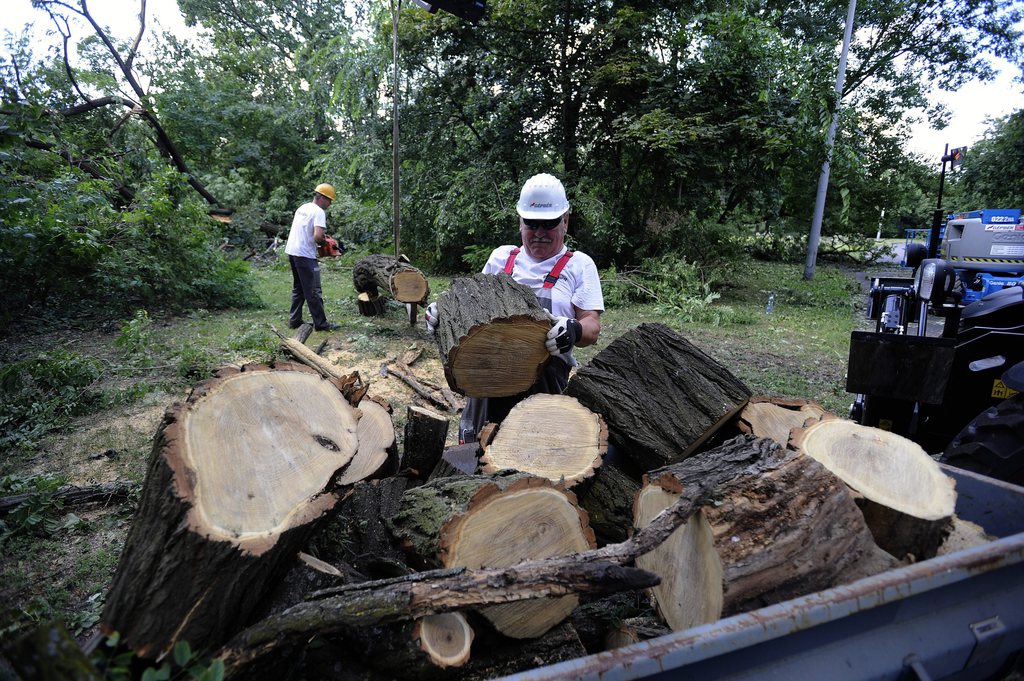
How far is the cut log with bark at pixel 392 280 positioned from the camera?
720cm

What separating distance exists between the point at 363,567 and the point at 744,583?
1236mm

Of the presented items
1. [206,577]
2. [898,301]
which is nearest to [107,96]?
[206,577]

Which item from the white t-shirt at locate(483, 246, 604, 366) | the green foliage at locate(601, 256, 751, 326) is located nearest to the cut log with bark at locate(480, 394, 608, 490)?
the white t-shirt at locate(483, 246, 604, 366)

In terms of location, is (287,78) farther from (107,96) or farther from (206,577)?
(206,577)

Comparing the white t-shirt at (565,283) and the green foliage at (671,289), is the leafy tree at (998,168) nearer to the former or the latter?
the green foliage at (671,289)

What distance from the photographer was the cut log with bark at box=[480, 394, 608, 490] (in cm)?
209

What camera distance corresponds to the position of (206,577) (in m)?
1.31

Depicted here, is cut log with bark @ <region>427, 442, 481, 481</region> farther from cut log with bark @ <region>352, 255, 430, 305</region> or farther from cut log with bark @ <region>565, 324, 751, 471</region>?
cut log with bark @ <region>352, 255, 430, 305</region>

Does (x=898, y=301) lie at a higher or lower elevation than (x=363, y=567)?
higher

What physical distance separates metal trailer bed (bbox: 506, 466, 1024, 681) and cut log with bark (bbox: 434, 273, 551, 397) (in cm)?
147

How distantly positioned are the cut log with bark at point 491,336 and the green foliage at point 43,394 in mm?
3401

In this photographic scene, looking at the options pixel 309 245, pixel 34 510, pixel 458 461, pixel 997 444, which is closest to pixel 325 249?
pixel 309 245

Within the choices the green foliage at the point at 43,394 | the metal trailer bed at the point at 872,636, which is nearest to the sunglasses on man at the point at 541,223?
the metal trailer bed at the point at 872,636

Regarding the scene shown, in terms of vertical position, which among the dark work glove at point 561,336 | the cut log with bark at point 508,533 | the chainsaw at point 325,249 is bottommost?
the cut log with bark at point 508,533
